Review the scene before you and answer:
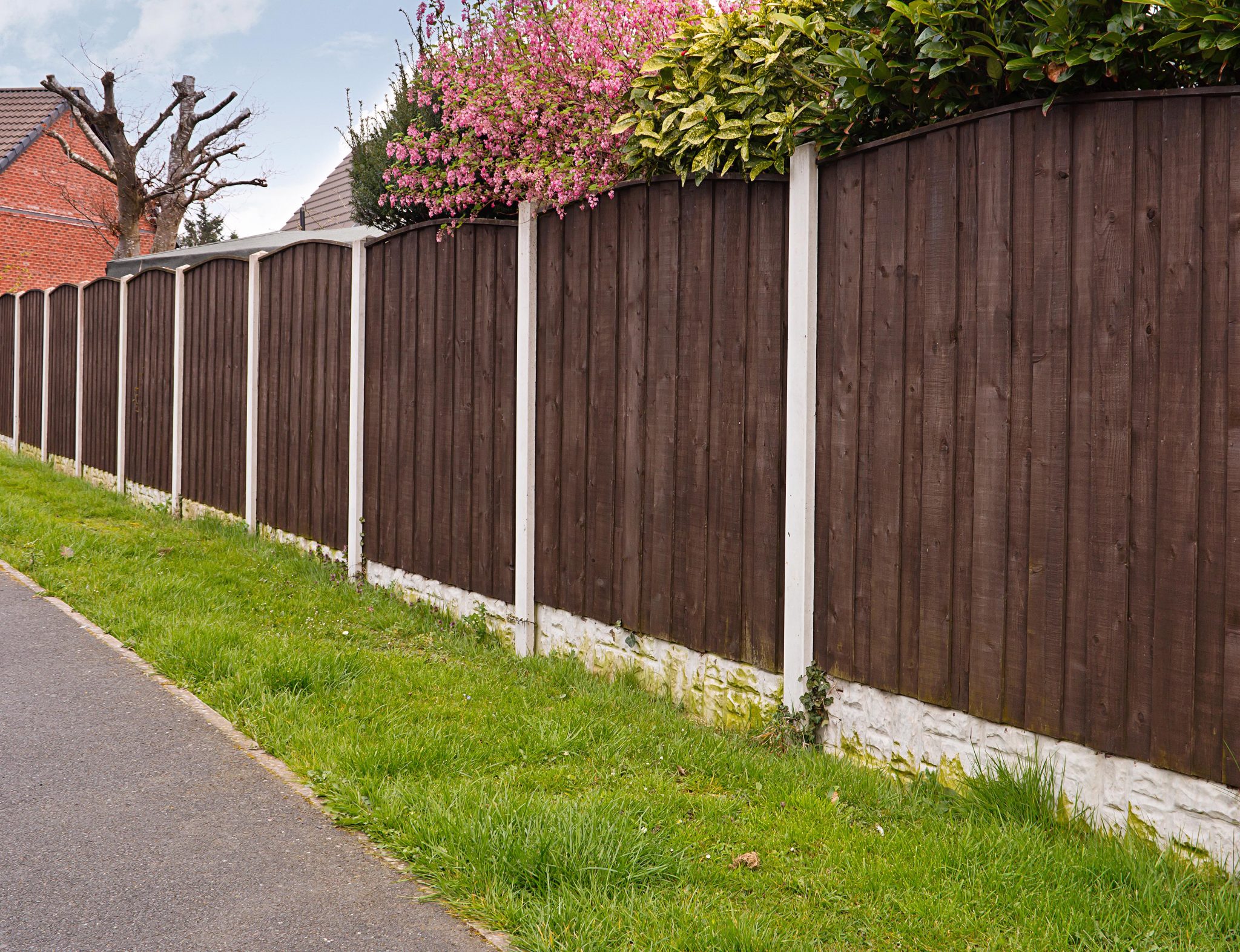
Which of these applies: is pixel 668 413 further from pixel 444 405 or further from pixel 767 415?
pixel 444 405

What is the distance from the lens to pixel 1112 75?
3.34m

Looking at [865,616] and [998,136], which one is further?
[865,616]

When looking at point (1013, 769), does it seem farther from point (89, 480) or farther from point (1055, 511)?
point (89, 480)

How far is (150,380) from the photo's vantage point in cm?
1109

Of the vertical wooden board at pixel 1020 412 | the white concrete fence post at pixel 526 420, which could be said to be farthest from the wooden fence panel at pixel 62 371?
the vertical wooden board at pixel 1020 412

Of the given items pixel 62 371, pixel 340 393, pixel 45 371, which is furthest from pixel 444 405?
pixel 45 371

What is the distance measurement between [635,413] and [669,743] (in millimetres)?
1614

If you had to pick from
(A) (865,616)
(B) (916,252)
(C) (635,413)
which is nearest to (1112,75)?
(B) (916,252)

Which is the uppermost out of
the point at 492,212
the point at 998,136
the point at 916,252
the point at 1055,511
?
the point at 492,212

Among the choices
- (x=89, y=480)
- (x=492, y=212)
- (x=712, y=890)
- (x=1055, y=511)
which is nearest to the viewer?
(x=712, y=890)

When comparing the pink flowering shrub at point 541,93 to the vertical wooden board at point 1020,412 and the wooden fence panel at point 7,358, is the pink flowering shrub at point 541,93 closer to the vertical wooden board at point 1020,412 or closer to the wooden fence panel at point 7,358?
the vertical wooden board at point 1020,412

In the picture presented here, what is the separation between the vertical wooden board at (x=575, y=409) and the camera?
17.9ft

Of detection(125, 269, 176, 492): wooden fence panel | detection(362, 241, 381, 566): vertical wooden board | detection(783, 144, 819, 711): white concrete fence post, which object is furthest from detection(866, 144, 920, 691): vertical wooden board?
detection(125, 269, 176, 492): wooden fence panel

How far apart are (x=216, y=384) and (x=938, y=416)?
24.8 feet
